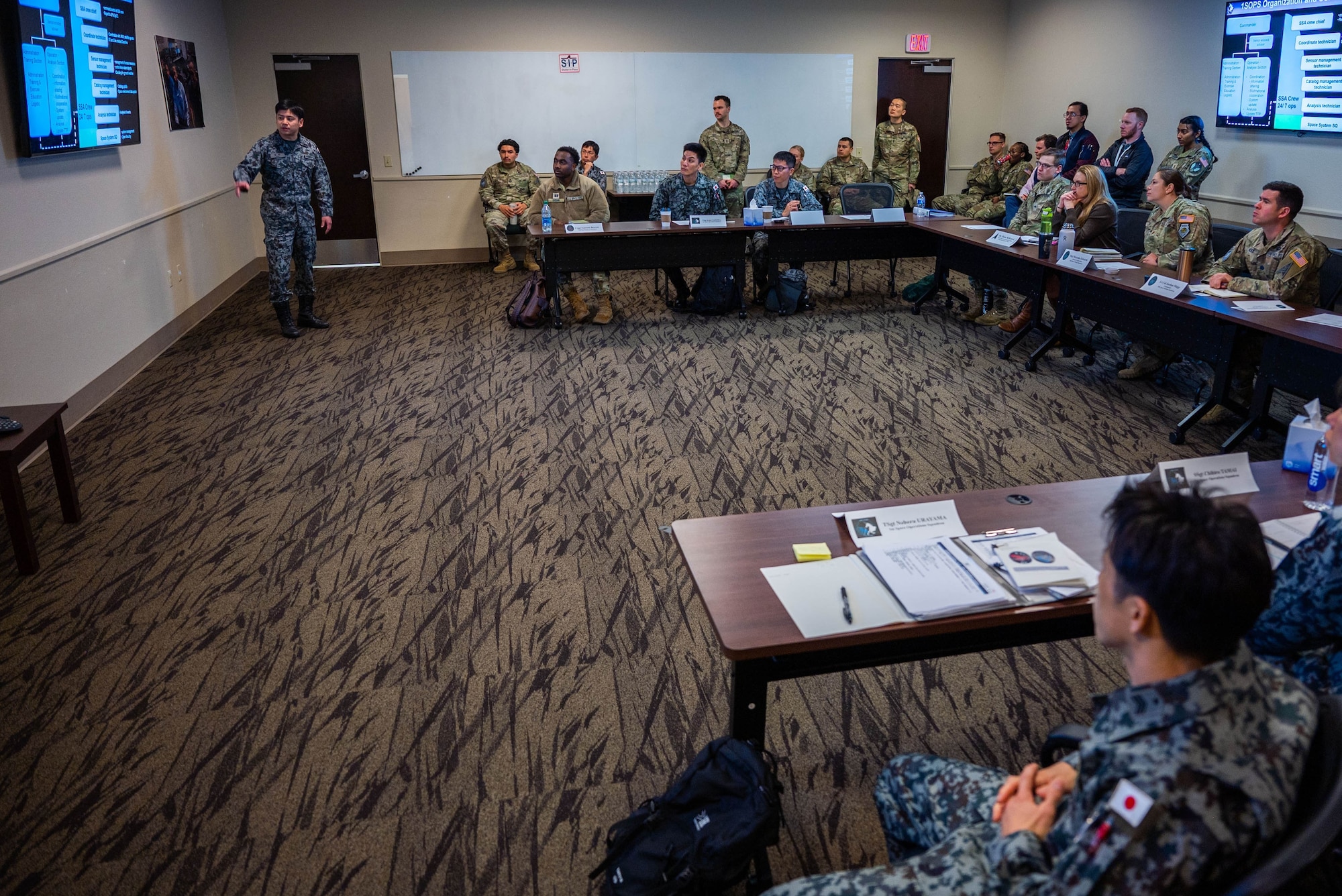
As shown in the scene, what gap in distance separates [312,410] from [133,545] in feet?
5.49

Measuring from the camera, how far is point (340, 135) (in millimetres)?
9281

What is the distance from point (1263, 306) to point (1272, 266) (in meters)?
0.45

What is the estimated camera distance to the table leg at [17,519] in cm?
319

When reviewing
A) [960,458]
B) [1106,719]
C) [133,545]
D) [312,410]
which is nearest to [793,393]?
[960,458]

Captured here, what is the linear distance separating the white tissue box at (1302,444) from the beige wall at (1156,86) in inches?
227

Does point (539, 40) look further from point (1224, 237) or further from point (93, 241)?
point (1224, 237)

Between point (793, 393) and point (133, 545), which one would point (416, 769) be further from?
point (793, 393)

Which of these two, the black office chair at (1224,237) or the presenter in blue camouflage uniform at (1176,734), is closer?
the presenter in blue camouflage uniform at (1176,734)

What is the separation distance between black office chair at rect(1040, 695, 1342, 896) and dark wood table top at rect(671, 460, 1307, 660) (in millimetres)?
529

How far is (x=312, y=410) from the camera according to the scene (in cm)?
516

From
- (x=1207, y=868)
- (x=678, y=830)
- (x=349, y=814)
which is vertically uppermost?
(x=1207, y=868)

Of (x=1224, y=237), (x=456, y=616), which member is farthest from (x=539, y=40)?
(x=456, y=616)

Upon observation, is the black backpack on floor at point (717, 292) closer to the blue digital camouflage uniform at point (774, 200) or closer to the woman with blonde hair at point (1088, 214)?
the blue digital camouflage uniform at point (774, 200)

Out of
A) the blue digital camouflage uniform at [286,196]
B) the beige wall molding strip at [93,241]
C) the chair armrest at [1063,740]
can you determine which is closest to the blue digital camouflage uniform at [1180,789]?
the chair armrest at [1063,740]
